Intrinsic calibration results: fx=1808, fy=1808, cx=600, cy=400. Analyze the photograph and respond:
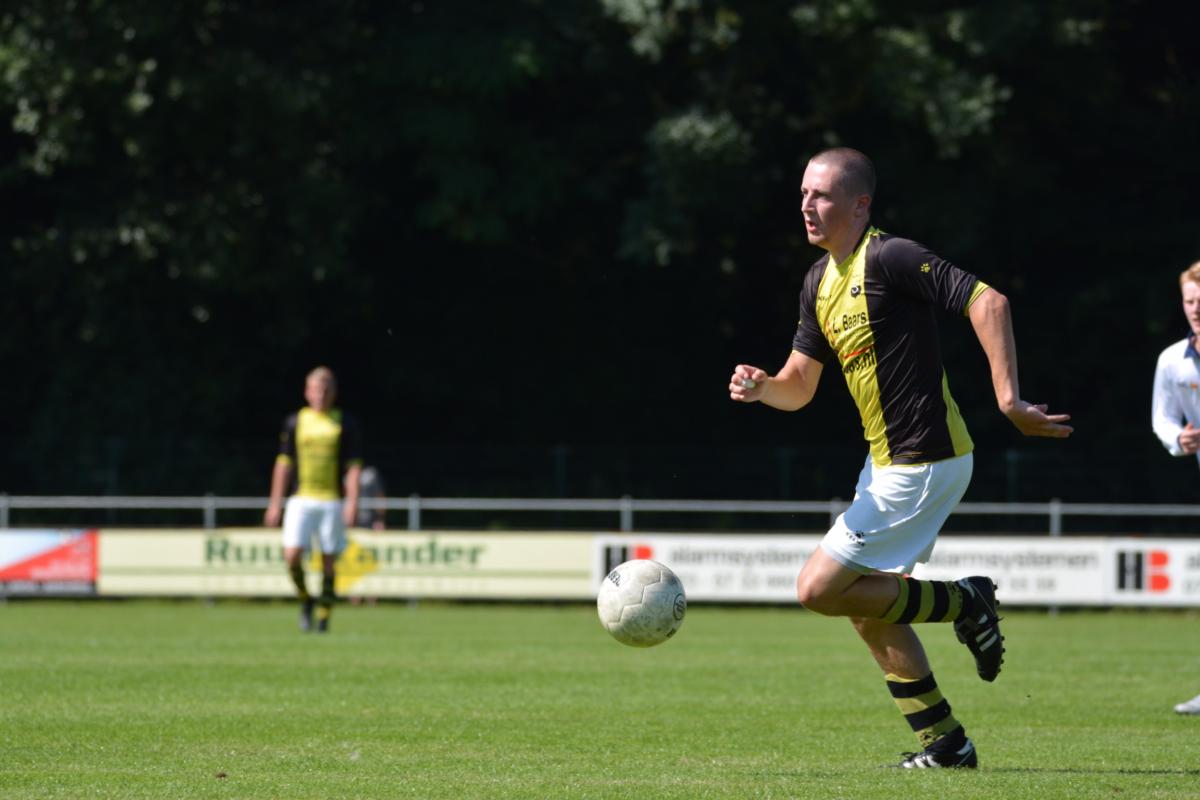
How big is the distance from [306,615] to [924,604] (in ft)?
34.1

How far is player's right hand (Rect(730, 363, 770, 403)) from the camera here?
23.1 ft

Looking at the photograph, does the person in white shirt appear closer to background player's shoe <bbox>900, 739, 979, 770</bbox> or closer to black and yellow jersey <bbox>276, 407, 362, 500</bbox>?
background player's shoe <bbox>900, 739, 979, 770</bbox>

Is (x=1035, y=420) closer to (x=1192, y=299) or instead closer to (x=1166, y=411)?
(x=1192, y=299)

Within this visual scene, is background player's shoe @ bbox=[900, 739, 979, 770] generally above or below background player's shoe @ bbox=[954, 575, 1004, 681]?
below

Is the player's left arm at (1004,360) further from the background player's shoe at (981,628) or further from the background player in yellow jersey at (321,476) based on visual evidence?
the background player in yellow jersey at (321,476)

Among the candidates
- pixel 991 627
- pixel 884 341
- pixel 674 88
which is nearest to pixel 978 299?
pixel 884 341

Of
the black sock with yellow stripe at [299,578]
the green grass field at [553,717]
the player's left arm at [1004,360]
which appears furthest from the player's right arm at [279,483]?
the player's left arm at [1004,360]

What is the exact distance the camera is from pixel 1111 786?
265 inches

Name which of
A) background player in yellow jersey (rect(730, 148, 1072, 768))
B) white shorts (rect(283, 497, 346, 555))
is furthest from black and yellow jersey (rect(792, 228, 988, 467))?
white shorts (rect(283, 497, 346, 555))

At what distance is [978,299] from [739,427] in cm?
2272

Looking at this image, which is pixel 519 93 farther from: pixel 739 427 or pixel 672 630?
pixel 672 630

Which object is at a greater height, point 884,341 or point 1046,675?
point 884,341

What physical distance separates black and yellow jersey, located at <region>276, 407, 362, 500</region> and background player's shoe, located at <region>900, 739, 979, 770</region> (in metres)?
9.53

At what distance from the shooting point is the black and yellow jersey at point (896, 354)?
693 centimetres
